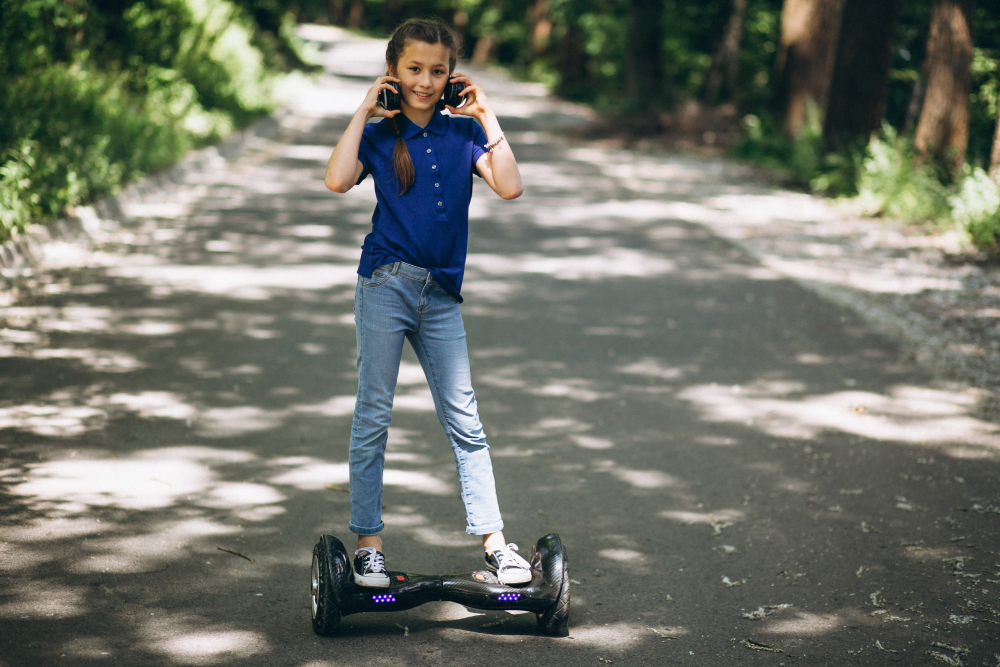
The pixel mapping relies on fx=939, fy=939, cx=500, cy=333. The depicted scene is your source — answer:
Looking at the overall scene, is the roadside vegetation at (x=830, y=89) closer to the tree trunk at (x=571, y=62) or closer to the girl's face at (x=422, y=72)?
the tree trunk at (x=571, y=62)

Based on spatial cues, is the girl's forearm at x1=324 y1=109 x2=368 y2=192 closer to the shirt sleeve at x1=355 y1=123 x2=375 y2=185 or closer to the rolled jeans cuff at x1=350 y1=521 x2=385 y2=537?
the shirt sleeve at x1=355 y1=123 x2=375 y2=185

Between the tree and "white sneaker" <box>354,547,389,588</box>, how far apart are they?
12941 mm

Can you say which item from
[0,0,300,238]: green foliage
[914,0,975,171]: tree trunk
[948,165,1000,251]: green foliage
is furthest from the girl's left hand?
[914,0,975,171]: tree trunk

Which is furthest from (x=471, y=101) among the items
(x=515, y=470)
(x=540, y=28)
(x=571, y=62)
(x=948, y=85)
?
(x=540, y=28)

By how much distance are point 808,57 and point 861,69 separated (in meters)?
3.93

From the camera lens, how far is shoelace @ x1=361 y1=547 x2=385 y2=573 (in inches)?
134

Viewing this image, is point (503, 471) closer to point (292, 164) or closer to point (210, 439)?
point (210, 439)

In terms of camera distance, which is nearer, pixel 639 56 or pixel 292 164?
pixel 292 164

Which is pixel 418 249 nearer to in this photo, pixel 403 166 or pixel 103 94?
pixel 403 166

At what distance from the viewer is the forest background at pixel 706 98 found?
393 inches

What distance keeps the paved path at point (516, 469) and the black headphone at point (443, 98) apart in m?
1.87

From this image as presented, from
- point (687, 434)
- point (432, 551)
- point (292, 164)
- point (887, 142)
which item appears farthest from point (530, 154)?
point (432, 551)

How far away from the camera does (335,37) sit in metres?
70.6

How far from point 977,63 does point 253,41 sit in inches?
823
